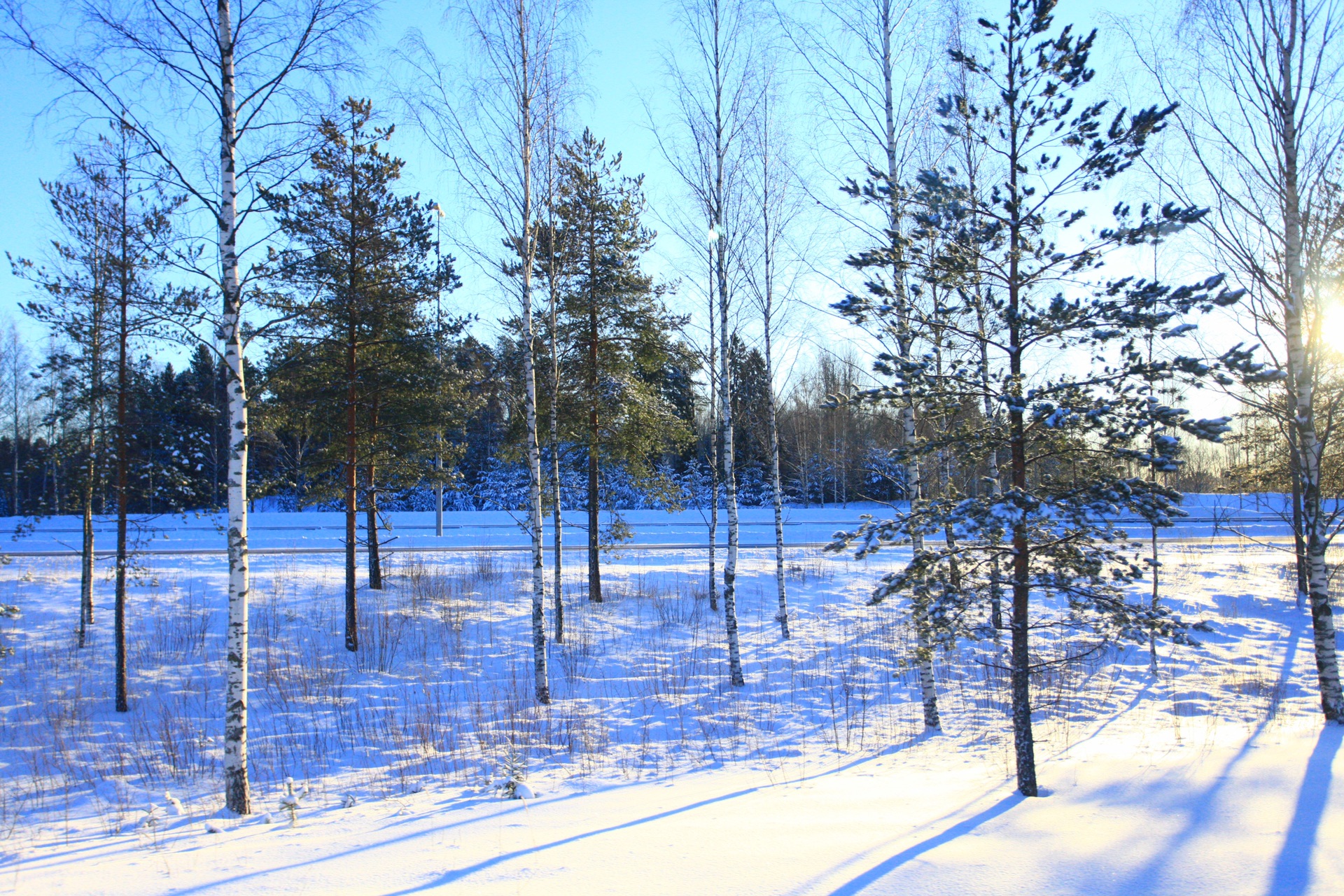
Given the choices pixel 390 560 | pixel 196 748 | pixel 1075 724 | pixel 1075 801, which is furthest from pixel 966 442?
pixel 390 560

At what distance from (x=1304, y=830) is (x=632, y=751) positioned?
636cm

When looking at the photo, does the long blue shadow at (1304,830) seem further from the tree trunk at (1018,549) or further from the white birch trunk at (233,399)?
the white birch trunk at (233,399)

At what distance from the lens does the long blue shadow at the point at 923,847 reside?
4.18m

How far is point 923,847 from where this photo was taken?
15.6 feet

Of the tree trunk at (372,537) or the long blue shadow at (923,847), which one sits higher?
the tree trunk at (372,537)

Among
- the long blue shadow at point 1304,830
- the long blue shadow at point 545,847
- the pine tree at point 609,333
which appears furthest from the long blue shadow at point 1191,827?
the pine tree at point 609,333

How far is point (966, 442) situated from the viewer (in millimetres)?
6316

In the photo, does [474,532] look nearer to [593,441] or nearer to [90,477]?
[593,441]

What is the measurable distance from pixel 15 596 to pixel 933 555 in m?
18.3

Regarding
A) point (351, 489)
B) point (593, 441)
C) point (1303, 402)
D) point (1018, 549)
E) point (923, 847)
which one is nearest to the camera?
point (923, 847)

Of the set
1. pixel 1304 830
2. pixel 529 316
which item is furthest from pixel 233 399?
pixel 1304 830

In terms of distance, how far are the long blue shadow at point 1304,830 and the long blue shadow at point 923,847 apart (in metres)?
1.76

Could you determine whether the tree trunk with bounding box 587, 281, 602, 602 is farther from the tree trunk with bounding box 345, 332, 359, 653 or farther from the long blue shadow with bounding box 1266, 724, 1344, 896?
the long blue shadow with bounding box 1266, 724, 1344, 896

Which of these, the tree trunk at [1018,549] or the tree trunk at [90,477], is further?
the tree trunk at [90,477]
